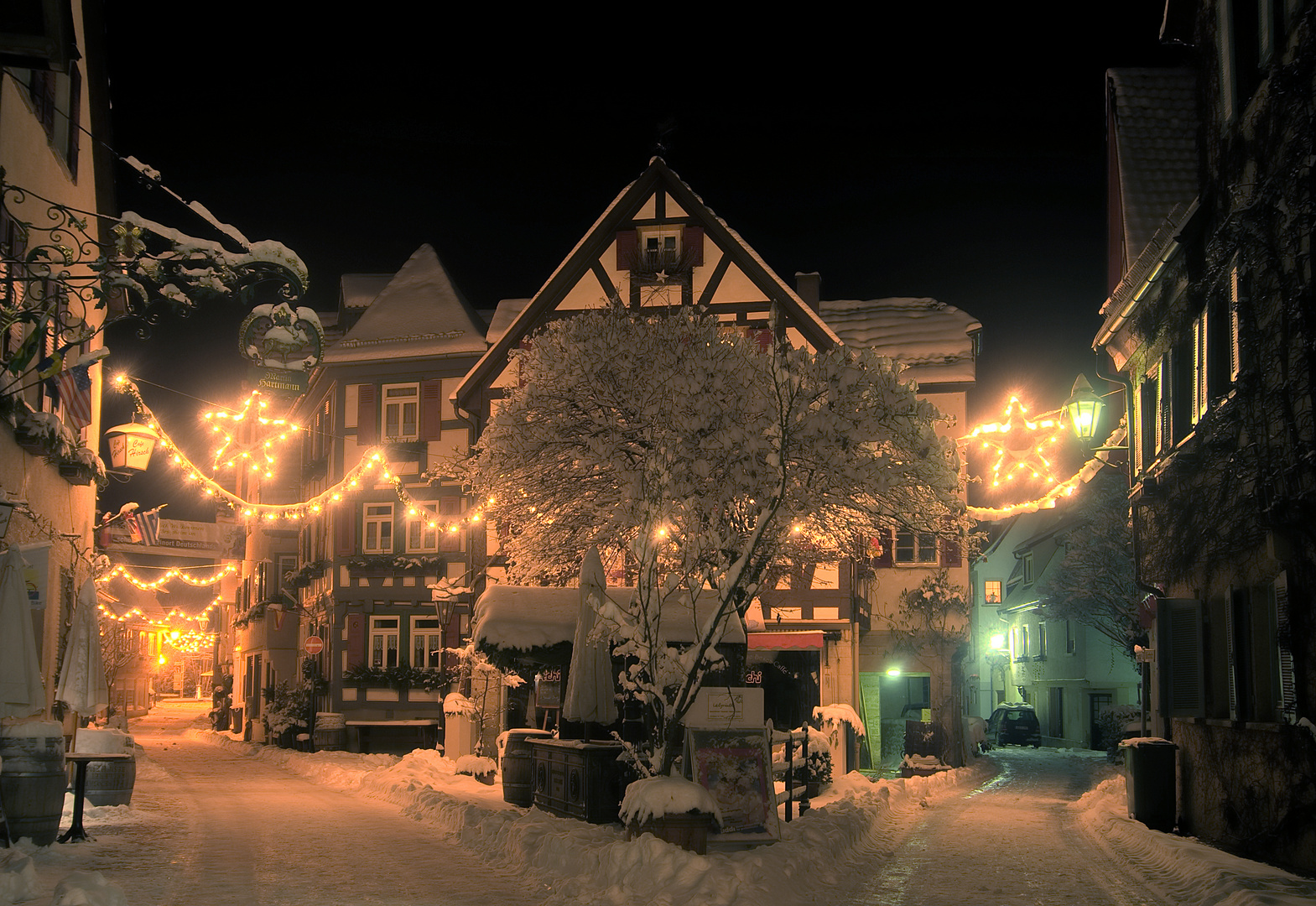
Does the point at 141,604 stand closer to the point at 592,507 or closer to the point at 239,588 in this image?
the point at 239,588

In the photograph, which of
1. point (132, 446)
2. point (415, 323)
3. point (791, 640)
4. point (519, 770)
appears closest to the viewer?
point (519, 770)

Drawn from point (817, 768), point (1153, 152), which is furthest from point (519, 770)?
point (1153, 152)

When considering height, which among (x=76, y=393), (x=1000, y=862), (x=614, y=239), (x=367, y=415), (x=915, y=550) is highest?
(x=614, y=239)

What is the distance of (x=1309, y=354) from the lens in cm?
1216

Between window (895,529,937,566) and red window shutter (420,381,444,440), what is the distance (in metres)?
12.5

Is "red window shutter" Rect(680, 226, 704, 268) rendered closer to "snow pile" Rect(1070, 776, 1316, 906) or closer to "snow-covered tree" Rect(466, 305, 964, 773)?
"snow-covered tree" Rect(466, 305, 964, 773)

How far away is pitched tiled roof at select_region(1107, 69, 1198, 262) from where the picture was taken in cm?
1886

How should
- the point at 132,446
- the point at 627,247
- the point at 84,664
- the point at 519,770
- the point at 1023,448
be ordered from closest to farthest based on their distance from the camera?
the point at 84,664
the point at 519,770
the point at 1023,448
the point at 132,446
the point at 627,247

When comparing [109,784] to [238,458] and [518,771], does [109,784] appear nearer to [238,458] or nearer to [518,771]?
[518,771]

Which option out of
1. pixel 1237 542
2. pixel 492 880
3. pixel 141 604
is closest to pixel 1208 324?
pixel 1237 542

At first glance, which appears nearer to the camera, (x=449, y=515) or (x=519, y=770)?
(x=519, y=770)

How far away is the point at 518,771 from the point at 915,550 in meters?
16.0

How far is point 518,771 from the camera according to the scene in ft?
60.7

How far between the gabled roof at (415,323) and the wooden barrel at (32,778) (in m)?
22.9
